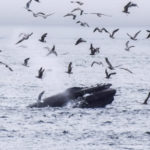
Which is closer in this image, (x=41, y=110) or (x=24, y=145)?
(x=24, y=145)

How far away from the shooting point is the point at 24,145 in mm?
39344

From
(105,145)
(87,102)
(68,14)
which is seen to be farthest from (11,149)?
(87,102)

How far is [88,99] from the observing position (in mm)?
60219

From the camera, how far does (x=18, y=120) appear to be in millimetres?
50812

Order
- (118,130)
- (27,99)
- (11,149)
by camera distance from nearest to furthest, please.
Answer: (11,149), (118,130), (27,99)

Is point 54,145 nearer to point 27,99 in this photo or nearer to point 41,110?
point 41,110

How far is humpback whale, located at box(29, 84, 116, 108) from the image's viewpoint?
60.0 meters

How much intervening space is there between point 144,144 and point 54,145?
7366mm

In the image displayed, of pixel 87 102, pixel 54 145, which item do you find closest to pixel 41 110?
pixel 87 102

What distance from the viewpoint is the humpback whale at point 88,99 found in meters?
60.0

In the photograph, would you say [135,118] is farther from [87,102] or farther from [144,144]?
[144,144]

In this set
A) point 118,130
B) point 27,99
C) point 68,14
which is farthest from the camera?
point 27,99

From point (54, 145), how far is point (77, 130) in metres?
6.24

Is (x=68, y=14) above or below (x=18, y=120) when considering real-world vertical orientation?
above
